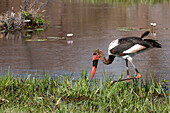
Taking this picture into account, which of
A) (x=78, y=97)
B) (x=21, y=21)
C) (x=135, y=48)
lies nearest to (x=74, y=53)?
(x=135, y=48)

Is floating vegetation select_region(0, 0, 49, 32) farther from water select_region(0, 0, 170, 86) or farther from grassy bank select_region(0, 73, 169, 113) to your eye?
grassy bank select_region(0, 73, 169, 113)

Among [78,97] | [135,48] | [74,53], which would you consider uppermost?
[135,48]

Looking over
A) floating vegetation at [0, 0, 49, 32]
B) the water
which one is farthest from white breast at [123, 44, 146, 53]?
floating vegetation at [0, 0, 49, 32]

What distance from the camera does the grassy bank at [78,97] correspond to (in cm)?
600

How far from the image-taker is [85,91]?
6.88 m

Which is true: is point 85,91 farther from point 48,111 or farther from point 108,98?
point 48,111

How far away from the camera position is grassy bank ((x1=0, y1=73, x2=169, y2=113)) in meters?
6.00

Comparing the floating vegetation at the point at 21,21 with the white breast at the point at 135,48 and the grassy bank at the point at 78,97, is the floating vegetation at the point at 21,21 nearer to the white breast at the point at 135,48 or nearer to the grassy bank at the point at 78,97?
the grassy bank at the point at 78,97

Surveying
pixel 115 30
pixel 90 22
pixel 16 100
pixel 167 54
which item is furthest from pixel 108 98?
pixel 90 22

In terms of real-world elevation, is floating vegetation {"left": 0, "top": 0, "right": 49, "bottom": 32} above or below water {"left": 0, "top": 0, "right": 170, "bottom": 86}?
above

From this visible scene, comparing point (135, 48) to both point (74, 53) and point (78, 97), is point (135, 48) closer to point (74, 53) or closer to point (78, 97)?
point (78, 97)

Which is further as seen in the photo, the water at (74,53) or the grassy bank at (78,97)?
the water at (74,53)

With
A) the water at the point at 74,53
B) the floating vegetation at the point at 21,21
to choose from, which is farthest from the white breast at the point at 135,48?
the floating vegetation at the point at 21,21

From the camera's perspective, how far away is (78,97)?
271 inches
